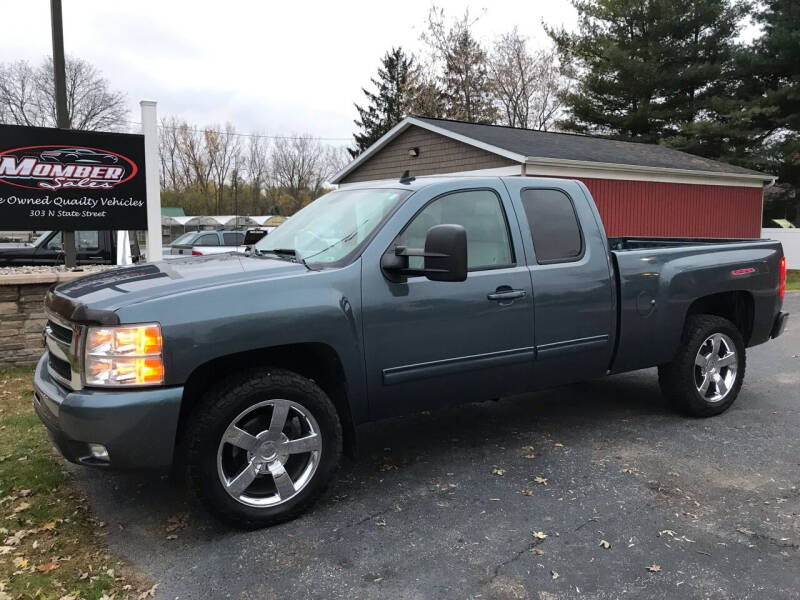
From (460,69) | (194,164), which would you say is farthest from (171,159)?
(460,69)

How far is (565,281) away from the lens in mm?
4359

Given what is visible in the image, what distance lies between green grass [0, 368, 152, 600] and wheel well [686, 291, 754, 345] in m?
4.65

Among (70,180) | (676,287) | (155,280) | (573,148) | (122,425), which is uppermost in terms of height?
(573,148)

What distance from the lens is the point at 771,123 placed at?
27047 millimetres

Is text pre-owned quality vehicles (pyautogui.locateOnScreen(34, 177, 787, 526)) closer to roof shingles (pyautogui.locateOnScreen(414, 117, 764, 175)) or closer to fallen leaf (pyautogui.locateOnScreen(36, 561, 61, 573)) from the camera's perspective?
fallen leaf (pyautogui.locateOnScreen(36, 561, 61, 573))

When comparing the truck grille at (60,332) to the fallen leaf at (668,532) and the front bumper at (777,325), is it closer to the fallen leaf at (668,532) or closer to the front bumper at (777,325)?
the fallen leaf at (668,532)

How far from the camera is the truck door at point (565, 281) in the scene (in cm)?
430

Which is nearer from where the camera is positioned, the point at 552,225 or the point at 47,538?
the point at 47,538

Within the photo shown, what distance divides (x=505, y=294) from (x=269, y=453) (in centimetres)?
171

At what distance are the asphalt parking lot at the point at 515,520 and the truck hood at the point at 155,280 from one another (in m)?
1.23

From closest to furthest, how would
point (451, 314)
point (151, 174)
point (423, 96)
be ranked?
point (451, 314), point (151, 174), point (423, 96)

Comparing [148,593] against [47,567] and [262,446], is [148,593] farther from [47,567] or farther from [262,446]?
[262,446]

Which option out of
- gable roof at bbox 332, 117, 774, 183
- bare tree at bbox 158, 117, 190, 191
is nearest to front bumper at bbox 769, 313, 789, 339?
gable roof at bbox 332, 117, 774, 183

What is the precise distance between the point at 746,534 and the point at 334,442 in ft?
7.16
